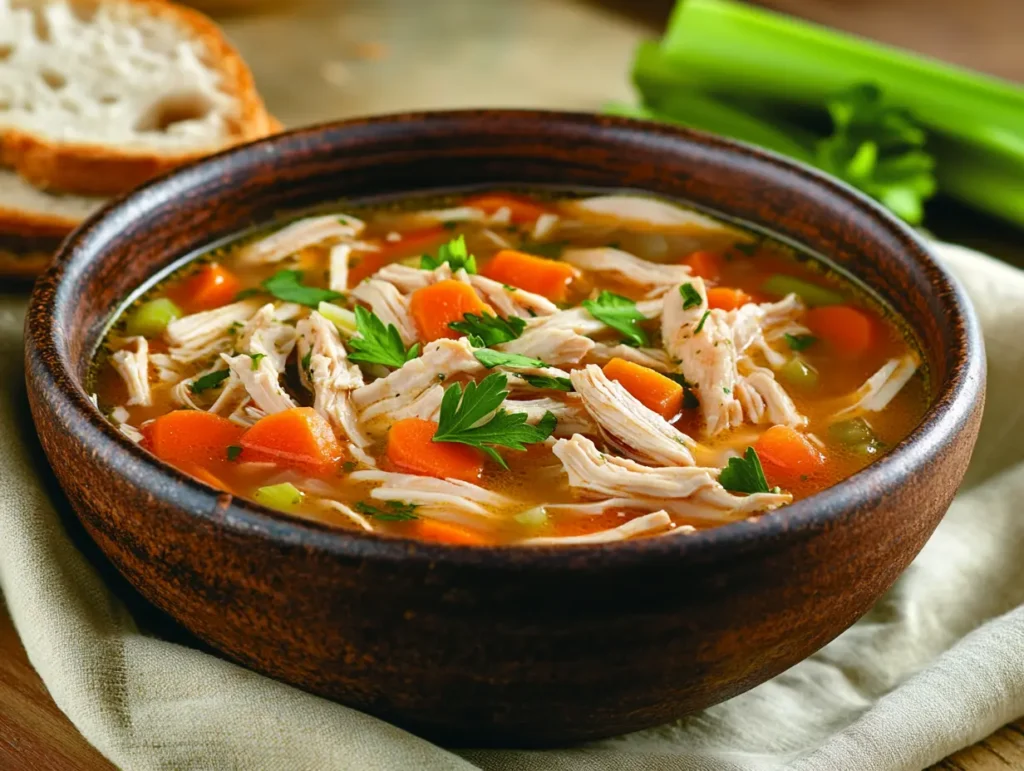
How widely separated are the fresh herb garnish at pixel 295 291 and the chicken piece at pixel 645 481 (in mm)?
868

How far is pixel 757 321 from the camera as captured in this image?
3.01 m

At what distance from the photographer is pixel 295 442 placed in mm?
2490

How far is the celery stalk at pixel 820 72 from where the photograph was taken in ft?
14.9

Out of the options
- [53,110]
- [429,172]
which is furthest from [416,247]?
[53,110]

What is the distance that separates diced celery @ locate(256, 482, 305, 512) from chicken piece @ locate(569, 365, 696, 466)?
605 mm

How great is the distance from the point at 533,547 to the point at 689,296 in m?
1.19

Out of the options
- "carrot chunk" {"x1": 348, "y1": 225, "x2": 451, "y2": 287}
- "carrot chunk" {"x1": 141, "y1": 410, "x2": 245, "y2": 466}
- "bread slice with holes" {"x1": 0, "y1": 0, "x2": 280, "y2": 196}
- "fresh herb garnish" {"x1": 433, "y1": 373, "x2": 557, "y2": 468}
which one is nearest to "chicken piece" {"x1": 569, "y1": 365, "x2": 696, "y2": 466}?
"fresh herb garnish" {"x1": 433, "y1": 373, "x2": 557, "y2": 468}

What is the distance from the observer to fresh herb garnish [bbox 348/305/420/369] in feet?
8.95

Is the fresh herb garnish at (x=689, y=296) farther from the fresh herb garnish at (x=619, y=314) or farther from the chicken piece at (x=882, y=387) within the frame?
the chicken piece at (x=882, y=387)

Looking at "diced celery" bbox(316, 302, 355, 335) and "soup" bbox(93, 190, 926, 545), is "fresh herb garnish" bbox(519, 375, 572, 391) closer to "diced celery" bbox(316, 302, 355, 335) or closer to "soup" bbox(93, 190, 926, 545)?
"soup" bbox(93, 190, 926, 545)

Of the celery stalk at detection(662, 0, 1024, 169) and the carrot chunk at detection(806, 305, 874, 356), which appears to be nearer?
the carrot chunk at detection(806, 305, 874, 356)

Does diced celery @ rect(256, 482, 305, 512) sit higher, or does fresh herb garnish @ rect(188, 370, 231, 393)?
diced celery @ rect(256, 482, 305, 512)

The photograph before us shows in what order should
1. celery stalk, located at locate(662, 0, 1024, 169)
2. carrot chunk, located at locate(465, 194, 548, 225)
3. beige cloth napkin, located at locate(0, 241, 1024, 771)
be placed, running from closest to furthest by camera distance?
beige cloth napkin, located at locate(0, 241, 1024, 771) < carrot chunk, located at locate(465, 194, 548, 225) < celery stalk, located at locate(662, 0, 1024, 169)

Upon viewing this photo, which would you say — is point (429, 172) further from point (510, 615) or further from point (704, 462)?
point (510, 615)
